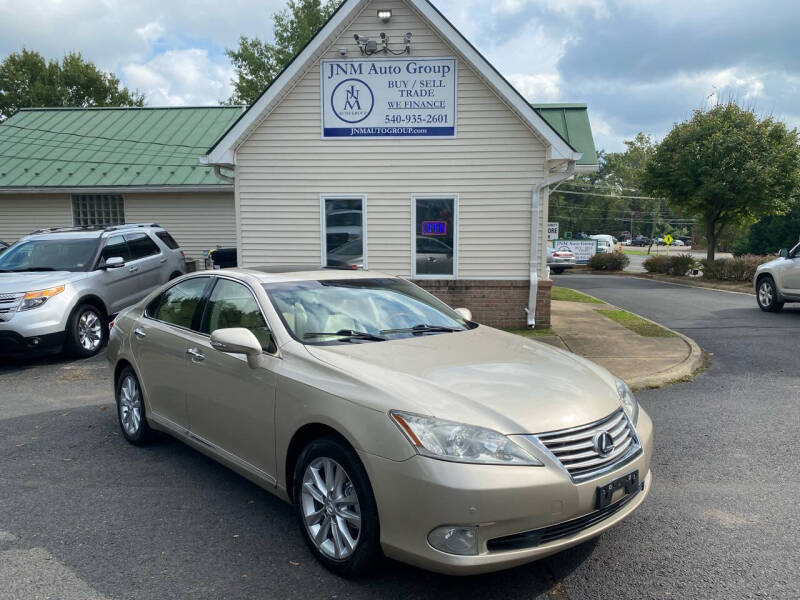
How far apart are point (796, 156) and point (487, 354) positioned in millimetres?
29005

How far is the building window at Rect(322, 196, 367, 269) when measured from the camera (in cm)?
1126

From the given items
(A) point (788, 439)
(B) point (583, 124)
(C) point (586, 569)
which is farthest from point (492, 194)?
(C) point (586, 569)

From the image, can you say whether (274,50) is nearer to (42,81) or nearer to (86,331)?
(42,81)

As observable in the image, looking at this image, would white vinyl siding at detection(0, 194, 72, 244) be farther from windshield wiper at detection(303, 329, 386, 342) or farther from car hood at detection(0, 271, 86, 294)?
windshield wiper at detection(303, 329, 386, 342)

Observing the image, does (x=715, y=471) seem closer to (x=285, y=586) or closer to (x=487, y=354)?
(x=487, y=354)

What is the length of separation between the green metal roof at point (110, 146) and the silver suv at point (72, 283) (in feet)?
18.9

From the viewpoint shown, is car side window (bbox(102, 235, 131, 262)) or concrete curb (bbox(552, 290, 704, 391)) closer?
concrete curb (bbox(552, 290, 704, 391))

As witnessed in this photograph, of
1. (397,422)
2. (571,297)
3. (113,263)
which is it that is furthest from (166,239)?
(397,422)

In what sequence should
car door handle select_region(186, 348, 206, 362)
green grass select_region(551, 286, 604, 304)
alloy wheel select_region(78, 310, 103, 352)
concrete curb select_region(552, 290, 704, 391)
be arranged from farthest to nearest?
1. green grass select_region(551, 286, 604, 304)
2. alloy wheel select_region(78, 310, 103, 352)
3. concrete curb select_region(552, 290, 704, 391)
4. car door handle select_region(186, 348, 206, 362)

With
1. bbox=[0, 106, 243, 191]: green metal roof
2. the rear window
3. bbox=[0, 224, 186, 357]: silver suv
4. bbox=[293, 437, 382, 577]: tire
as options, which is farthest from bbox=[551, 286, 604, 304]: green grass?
bbox=[293, 437, 382, 577]: tire

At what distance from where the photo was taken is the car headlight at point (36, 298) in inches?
336

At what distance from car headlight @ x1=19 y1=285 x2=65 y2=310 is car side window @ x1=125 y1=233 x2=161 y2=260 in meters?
2.20

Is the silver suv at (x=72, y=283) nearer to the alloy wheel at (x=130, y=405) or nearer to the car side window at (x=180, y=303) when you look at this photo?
the alloy wheel at (x=130, y=405)

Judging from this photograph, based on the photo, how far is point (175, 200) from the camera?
55.2ft
